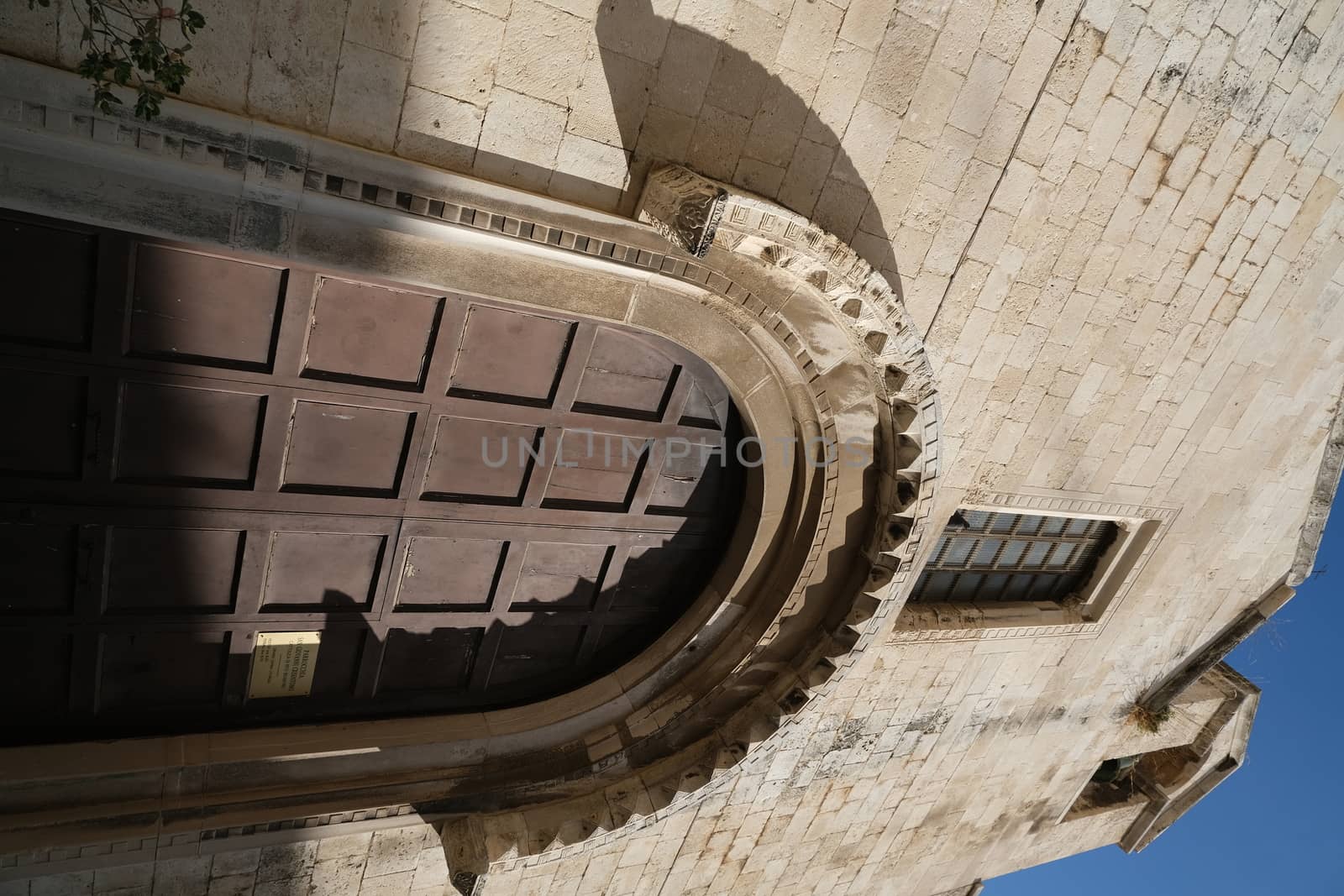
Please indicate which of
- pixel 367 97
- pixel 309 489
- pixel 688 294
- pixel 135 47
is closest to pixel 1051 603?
pixel 688 294

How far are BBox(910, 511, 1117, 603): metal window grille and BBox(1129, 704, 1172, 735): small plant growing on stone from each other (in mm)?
1583

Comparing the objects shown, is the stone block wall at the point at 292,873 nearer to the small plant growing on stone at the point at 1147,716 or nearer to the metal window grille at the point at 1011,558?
the metal window grille at the point at 1011,558

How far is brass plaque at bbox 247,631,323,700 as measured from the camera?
12.7 feet

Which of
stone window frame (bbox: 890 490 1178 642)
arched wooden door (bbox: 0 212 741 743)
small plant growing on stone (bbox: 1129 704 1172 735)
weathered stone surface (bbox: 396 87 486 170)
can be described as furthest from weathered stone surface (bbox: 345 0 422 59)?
small plant growing on stone (bbox: 1129 704 1172 735)

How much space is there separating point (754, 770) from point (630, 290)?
3340 millimetres

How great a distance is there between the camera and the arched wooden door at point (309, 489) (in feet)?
10.1

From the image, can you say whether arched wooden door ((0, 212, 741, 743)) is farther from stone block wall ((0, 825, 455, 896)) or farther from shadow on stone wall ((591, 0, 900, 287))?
shadow on stone wall ((591, 0, 900, 287))

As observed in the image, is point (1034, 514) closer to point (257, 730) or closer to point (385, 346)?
point (385, 346)

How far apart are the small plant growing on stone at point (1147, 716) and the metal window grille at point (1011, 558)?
1.58 meters

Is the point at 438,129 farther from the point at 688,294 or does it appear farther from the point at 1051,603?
the point at 1051,603

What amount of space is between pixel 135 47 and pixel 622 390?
2461 mm

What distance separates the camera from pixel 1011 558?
19.0 feet

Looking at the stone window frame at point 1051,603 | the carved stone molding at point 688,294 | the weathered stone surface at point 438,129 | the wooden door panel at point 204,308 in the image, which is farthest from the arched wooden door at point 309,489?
the stone window frame at point 1051,603

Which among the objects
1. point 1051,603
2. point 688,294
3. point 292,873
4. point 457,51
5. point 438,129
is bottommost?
point 292,873
